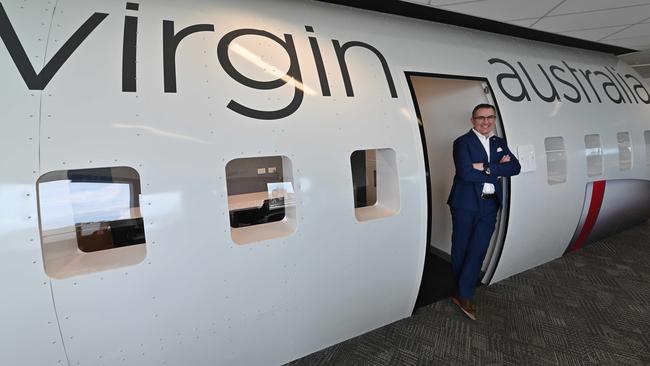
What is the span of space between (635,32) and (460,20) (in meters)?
2.28

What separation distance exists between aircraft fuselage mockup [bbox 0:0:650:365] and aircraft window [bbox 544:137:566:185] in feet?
1.10

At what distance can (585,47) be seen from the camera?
3785 millimetres

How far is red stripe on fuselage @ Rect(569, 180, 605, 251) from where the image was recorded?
339 centimetres

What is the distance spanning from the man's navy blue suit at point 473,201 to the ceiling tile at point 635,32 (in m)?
2.14

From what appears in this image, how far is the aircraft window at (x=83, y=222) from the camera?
1.35 meters

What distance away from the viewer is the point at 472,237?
102 inches

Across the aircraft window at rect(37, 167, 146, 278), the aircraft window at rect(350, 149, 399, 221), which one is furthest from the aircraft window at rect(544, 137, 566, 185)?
the aircraft window at rect(37, 167, 146, 278)

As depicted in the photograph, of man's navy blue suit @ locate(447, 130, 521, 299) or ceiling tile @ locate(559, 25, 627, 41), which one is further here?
ceiling tile @ locate(559, 25, 627, 41)

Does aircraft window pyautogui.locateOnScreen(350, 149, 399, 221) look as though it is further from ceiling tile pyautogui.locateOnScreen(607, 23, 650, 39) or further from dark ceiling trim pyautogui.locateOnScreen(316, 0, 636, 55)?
ceiling tile pyautogui.locateOnScreen(607, 23, 650, 39)

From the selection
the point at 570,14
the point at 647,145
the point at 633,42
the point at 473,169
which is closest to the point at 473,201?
the point at 473,169

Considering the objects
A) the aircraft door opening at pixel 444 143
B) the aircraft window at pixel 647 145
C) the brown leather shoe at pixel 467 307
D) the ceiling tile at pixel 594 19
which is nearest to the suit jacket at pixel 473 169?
the aircraft door opening at pixel 444 143

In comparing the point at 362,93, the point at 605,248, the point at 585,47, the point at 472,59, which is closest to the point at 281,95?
the point at 362,93

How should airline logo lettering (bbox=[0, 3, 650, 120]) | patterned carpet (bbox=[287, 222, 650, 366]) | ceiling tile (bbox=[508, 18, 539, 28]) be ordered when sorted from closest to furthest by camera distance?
Result: 1. airline logo lettering (bbox=[0, 3, 650, 120])
2. patterned carpet (bbox=[287, 222, 650, 366])
3. ceiling tile (bbox=[508, 18, 539, 28])

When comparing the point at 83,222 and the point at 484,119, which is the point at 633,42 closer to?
the point at 484,119
